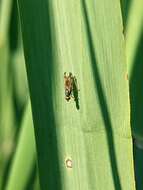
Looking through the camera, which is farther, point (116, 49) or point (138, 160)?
point (138, 160)

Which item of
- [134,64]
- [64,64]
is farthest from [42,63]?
[134,64]

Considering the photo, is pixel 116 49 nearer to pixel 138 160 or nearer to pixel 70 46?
pixel 70 46

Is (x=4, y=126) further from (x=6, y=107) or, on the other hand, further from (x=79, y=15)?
(x=79, y=15)

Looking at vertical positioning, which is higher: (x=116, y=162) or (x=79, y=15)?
(x=79, y=15)

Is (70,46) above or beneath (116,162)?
above

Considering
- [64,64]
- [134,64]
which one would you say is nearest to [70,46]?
[64,64]

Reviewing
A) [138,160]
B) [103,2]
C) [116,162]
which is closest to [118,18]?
[103,2]

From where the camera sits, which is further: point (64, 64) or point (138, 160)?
point (138, 160)

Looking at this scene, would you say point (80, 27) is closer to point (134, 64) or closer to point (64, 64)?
point (64, 64)
